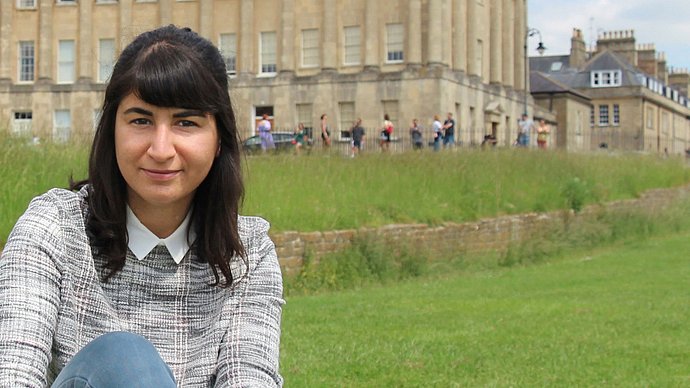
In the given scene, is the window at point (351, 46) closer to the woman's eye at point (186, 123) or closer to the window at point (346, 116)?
the window at point (346, 116)

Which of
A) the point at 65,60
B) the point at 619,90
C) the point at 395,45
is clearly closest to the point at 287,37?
the point at 395,45

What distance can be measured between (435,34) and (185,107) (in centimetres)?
5037

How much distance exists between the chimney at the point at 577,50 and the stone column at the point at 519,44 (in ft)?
109

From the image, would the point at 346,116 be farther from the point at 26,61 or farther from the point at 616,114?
the point at 616,114

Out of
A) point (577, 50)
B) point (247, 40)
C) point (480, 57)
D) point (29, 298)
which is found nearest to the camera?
point (29, 298)

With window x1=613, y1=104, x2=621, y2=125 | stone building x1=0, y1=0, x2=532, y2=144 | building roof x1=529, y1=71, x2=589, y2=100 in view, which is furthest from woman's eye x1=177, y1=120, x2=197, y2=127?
window x1=613, y1=104, x2=621, y2=125

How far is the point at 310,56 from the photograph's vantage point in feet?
181

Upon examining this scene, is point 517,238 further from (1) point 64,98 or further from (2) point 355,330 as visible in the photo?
(1) point 64,98

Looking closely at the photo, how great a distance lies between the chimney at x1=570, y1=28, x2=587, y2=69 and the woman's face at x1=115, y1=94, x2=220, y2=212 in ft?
315

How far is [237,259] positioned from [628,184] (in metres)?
30.0

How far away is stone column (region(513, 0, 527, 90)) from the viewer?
6358 cm

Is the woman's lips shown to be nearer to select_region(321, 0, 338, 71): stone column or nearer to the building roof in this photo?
select_region(321, 0, 338, 71): stone column

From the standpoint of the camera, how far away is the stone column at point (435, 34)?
5247 cm

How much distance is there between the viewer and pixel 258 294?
3.35m
